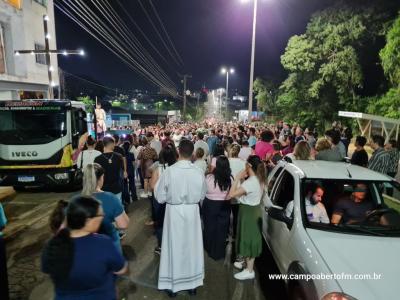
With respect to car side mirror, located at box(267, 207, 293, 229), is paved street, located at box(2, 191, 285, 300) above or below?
below

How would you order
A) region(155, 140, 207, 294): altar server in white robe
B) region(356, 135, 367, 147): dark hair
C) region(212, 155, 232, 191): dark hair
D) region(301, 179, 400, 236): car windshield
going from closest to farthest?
region(301, 179, 400, 236): car windshield → region(155, 140, 207, 294): altar server in white robe → region(212, 155, 232, 191): dark hair → region(356, 135, 367, 147): dark hair

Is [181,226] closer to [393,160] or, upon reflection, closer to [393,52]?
[393,160]

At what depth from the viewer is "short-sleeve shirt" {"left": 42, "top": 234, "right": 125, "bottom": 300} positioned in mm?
2150

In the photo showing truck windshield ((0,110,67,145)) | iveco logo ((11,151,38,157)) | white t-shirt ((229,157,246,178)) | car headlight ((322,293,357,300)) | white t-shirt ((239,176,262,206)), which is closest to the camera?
car headlight ((322,293,357,300))

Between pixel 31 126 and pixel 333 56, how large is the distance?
1991 centimetres

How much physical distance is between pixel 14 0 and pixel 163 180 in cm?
1844

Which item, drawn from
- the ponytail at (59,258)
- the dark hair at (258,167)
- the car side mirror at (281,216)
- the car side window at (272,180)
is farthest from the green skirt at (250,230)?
the ponytail at (59,258)

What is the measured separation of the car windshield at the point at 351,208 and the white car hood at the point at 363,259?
19cm

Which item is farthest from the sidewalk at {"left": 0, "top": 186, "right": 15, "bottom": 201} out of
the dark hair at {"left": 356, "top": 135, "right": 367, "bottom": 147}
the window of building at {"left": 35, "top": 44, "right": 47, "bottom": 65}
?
the window of building at {"left": 35, "top": 44, "right": 47, "bottom": 65}

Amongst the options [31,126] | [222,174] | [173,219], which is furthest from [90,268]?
[31,126]

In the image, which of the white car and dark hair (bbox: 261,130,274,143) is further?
dark hair (bbox: 261,130,274,143)

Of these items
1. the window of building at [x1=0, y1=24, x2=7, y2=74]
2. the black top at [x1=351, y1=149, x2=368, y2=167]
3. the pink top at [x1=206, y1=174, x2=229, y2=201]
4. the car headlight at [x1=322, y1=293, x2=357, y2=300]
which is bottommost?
the car headlight at [x1=322, y1=293, x2=357, y2=300]

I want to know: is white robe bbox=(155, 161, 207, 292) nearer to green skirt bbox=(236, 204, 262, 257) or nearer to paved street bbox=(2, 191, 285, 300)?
paved street bbox=(2, 191, 285, 300)

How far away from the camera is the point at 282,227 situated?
421 centimetres
